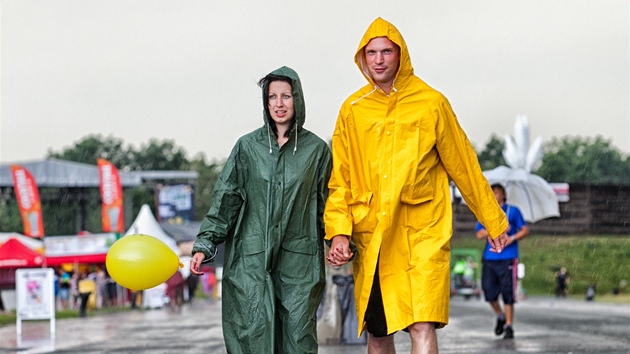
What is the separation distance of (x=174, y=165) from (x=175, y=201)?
62.3 m

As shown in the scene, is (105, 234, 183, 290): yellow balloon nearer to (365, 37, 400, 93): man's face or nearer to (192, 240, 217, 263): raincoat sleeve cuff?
(192, 240, 217, 263): raincoat sleeve cuff

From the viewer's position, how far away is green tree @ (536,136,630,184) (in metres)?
84.7

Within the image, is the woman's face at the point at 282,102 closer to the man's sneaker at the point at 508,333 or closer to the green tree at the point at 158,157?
the man's sneaker at the point at 508,333

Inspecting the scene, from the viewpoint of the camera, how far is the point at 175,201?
2486 inches

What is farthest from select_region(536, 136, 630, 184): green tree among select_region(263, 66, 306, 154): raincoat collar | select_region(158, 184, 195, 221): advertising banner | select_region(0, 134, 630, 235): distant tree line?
select_region(263, 66, 306, 154): raincoat collar

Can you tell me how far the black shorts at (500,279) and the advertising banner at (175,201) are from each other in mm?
49788

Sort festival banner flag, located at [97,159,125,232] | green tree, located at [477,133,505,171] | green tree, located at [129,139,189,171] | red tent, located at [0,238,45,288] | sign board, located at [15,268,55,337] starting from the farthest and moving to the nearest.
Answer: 1. green tree, located at [129,139,189,171]
2. green tree, located at [477,133,505,171]
3. festival banner flag, located at [97,159,125,232]
4. red tent, located at [0,238,45,288]
5. sign board, located at [15,268,55,337]

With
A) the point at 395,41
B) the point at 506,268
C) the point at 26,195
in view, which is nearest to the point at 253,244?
the point at 395,41

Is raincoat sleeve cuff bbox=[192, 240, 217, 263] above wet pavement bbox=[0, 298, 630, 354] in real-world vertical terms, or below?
above

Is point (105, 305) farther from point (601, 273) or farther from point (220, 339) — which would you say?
point (220, 339)

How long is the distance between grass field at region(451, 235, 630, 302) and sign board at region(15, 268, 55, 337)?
816 inches

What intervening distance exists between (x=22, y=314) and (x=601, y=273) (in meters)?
27.1

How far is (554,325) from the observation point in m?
16.7

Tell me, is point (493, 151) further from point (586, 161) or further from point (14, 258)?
point (14, 258)
